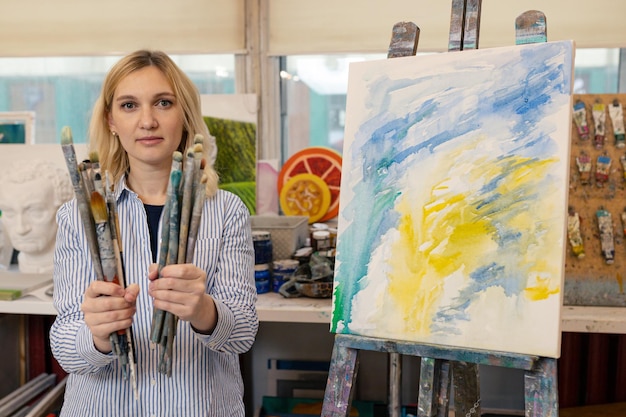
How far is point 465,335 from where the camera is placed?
109cm

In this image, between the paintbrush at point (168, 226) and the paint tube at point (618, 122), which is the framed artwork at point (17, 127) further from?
the paint tube at point (618, 122)

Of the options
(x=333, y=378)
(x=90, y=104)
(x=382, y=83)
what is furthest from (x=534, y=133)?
(x=90, y=104)

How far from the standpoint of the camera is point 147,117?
1117 mm

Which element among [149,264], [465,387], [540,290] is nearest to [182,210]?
[149,264]

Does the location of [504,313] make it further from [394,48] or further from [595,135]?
[595,135]

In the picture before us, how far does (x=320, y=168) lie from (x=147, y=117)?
51.2 inches

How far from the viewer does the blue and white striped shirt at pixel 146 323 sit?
1.12 metres

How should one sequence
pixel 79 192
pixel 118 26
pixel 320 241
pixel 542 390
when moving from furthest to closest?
pixel 118 26, pixel 320 241, pixel 542 390, pixel 79 192

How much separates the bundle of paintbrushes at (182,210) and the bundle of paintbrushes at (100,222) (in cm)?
8

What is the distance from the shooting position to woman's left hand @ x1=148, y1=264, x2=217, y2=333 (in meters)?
0.91

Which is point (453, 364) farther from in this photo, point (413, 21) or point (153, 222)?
point (413, 21)

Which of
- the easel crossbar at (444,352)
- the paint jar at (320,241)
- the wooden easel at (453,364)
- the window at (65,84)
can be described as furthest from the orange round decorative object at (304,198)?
the easel crossbar at (444,352)

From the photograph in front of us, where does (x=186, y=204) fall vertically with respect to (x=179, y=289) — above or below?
above

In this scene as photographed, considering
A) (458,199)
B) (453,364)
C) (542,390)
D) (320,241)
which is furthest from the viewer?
(320,241)
